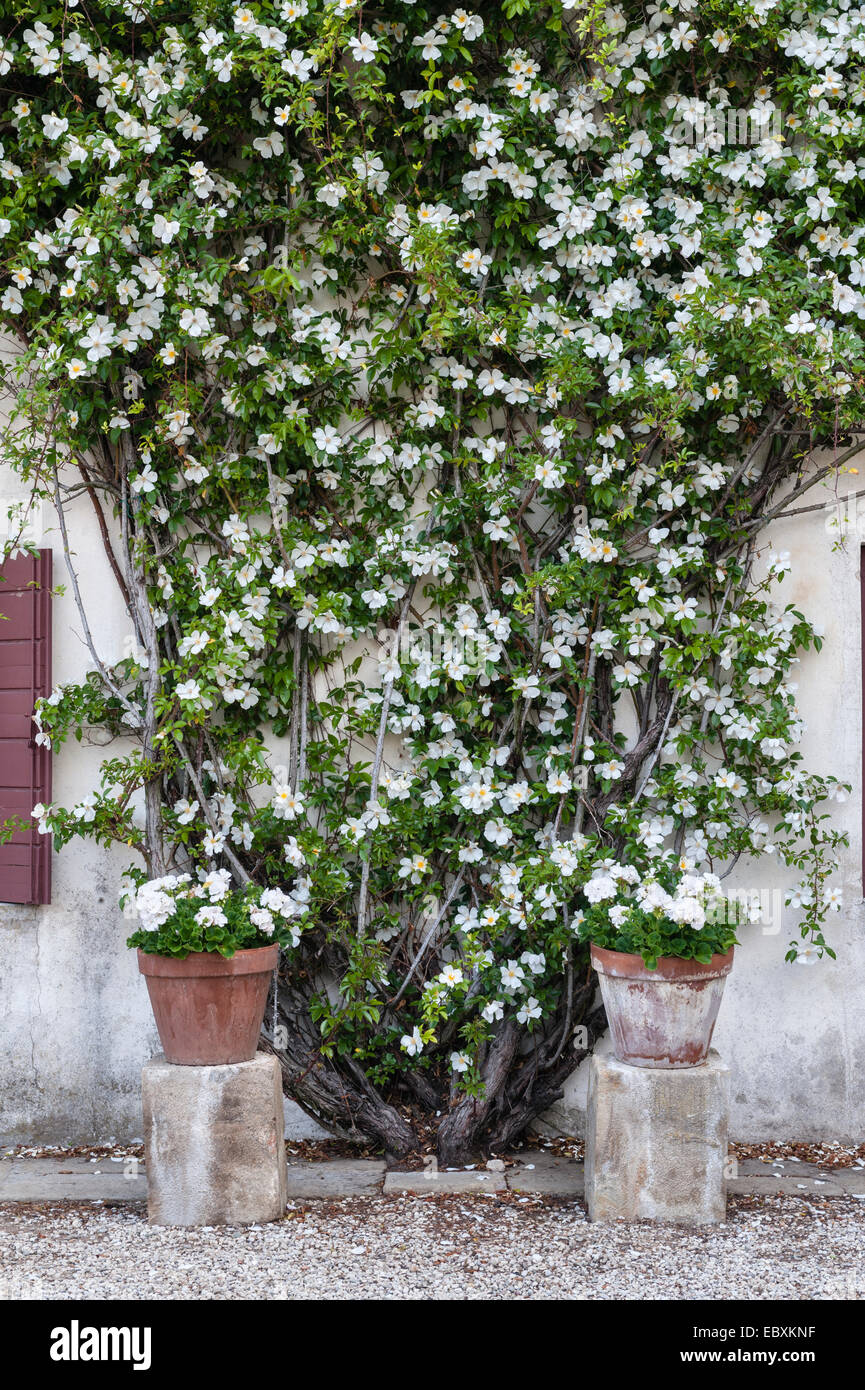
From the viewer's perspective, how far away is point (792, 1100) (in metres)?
4.24

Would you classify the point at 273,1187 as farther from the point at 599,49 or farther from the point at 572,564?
the point at 599,49

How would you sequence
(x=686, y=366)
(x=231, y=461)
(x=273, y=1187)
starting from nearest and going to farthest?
(x=273, y=1187) < (x=686, y=366) < (x=231, y=461)

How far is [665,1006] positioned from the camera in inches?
139

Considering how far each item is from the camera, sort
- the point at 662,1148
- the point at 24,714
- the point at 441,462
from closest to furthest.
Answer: the point at 662,1148 < the point at 441,462 < the point at 24,714

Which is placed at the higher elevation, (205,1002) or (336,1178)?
(205,1002)

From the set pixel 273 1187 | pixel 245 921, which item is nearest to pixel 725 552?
pixel 245 921

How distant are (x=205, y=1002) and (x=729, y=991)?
185 cm

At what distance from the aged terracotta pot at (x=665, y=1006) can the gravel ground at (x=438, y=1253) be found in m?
0.50

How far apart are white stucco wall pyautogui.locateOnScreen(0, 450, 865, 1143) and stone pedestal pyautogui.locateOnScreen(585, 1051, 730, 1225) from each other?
0.71 m

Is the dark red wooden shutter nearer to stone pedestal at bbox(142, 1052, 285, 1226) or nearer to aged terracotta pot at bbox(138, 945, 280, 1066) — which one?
aged terracotta pot at bbox(138, 945, 280, 1066)

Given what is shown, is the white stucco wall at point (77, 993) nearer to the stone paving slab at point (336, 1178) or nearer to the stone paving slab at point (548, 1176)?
the stone paving slab at point (336, 1178)

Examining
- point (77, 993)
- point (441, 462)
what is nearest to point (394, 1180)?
point (77, 993)

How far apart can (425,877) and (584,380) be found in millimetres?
1749

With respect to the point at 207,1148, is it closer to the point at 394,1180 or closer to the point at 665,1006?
the point at 394,1180
